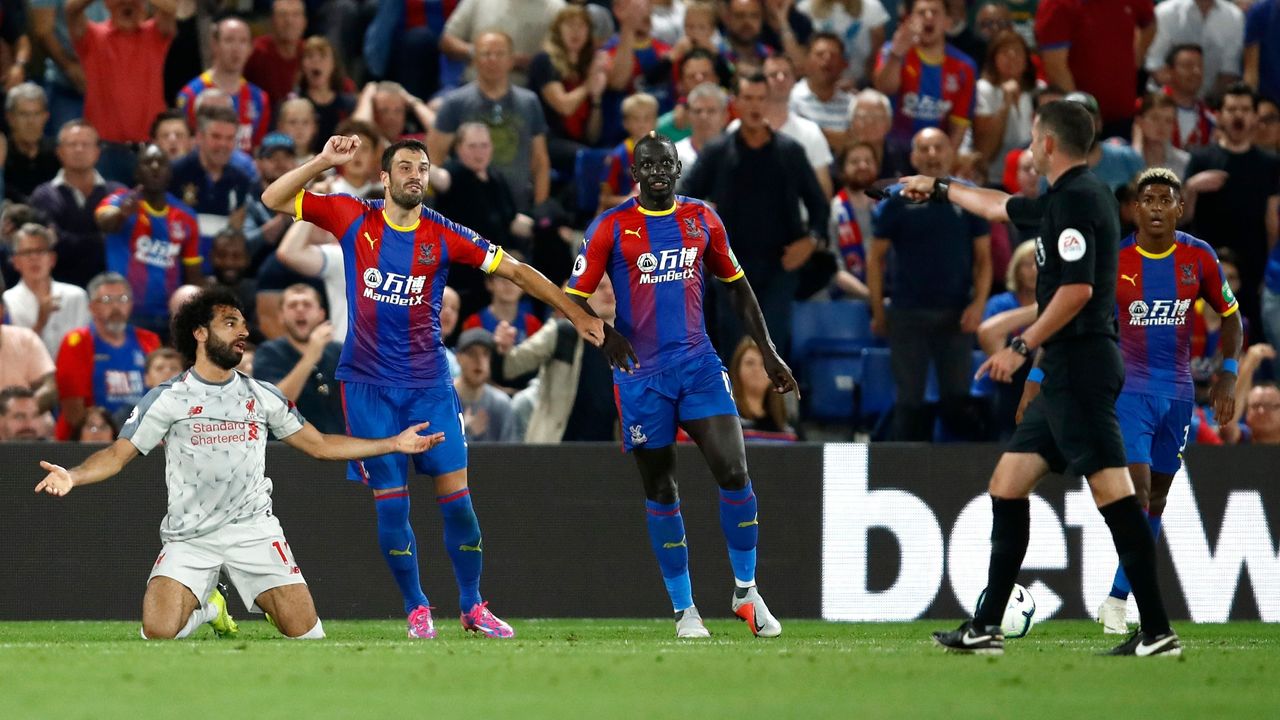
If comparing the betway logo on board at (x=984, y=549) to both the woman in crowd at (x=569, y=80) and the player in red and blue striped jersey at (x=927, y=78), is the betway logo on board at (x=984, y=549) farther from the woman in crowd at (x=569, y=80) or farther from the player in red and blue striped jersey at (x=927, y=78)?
the woman in crowd at (x=569, y=80)

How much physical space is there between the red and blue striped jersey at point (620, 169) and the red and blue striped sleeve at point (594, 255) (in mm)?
Result: 4815

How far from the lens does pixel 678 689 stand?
7.06m

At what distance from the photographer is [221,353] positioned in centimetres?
959

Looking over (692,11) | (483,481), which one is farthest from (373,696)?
(692,11)

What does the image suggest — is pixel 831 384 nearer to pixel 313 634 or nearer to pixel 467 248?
pixel 467 248

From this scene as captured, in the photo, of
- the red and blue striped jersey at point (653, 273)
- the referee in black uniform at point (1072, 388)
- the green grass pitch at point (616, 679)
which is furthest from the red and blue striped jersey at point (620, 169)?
the referee in black uniform at point (1072, 388)

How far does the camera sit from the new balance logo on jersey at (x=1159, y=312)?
35.4ft

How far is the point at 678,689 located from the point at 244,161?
27.7 feet

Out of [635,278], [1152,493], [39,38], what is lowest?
[1152,493]

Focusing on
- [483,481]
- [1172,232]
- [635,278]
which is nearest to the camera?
[635,278]

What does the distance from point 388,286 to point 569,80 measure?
6391mm

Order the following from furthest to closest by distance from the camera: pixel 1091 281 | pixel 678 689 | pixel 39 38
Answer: pixel 39 38 < pixel 1091 281 < pixel 678 689

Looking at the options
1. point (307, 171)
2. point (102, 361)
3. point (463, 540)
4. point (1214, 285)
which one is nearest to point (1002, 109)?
point (1214, 285)

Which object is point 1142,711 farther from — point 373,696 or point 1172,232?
point 1172,232
